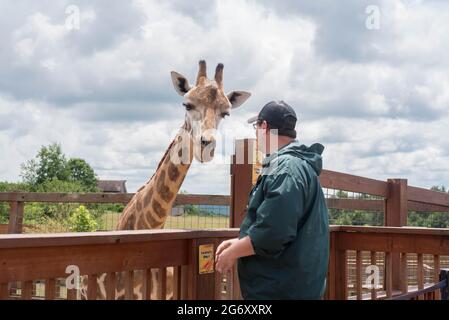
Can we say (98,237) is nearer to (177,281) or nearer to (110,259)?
(110,259)

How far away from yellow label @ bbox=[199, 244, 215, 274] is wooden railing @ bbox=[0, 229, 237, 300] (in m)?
0.03

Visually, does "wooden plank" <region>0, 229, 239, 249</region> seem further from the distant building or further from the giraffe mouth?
the distant building

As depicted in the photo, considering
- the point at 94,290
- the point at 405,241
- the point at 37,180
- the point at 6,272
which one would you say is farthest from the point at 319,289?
the point at 37,180

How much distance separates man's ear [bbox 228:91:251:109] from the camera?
6613 millimetres

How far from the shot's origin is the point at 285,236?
275 cm

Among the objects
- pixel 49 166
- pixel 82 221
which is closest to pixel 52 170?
pixel 49 166

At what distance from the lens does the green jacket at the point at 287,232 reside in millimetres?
2764

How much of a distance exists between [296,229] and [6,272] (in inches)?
54.9

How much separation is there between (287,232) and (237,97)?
13.3 feet

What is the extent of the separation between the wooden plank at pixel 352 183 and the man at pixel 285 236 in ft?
10.2

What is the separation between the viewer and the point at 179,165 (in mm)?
5926

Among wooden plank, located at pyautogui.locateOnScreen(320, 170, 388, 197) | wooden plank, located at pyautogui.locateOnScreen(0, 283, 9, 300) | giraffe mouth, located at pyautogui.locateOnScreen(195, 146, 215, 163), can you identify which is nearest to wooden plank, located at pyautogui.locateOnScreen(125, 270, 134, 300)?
wooden plank, located at pyautogui.locateOnScreen(0, 283, 9, 300)

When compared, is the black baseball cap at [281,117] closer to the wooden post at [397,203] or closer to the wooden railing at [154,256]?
the wooden railing at [154,256]
